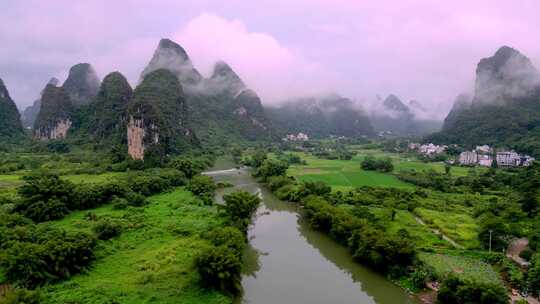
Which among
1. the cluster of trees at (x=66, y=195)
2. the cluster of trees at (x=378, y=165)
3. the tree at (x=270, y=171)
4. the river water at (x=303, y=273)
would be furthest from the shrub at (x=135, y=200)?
the cluster of trees at (x=378, y=165)

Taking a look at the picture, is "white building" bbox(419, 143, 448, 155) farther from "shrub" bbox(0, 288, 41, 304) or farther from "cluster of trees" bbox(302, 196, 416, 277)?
"shrub" bbox(0, 288, 41, 304)

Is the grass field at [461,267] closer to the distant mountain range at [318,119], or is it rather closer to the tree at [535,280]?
the tree at [535,280]

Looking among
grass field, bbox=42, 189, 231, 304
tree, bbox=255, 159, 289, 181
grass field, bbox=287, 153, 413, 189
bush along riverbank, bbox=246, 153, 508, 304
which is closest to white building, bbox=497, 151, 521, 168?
grass field, bbox=287, 153, 413, 189

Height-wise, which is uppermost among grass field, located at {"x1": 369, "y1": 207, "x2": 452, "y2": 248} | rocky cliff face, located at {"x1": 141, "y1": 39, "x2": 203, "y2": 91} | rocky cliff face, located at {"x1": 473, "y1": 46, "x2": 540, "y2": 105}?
rocky cliff face, located at {"x1": 141, "y1": 39, "x2": 203, "y2": 91}

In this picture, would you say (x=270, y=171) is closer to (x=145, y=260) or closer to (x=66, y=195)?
(x=66, y=195)

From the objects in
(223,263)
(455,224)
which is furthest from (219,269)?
(455,224)

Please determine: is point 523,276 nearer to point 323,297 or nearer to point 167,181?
point 323,297

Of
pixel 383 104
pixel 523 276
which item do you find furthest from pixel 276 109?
pixel 523 276
